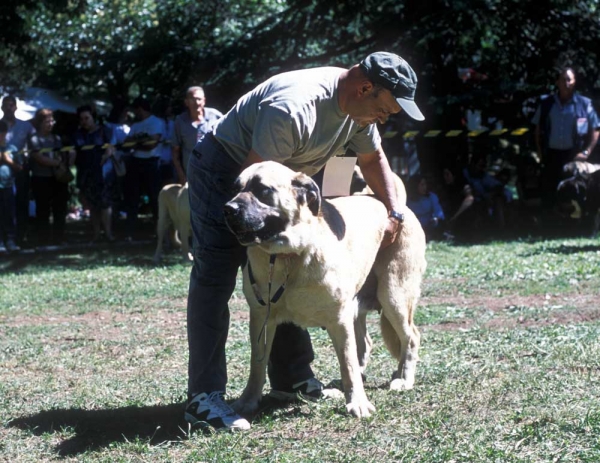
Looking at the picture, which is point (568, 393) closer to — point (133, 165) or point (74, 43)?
point (133, 165)

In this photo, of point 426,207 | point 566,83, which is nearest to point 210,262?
point 566,83

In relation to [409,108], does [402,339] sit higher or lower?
lower

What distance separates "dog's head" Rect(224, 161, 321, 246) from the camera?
12.3 ft

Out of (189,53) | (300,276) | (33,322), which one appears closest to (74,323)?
(33,322)

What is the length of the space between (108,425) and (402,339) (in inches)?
65.4

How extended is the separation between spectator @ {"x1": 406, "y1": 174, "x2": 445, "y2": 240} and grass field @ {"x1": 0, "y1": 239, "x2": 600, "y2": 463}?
4.61 m

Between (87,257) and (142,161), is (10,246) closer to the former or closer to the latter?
(87,257)

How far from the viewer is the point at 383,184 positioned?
15.8ft

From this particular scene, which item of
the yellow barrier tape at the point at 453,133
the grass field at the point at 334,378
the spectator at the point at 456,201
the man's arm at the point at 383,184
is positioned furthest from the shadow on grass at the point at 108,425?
the yellow barrier tape at the point at 453,133

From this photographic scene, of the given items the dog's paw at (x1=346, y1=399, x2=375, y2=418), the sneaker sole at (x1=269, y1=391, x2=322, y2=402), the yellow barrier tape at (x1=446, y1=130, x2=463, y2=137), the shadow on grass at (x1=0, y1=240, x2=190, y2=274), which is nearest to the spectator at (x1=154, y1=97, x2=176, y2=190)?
the shadow on grass at (x1=0, y1=240, x2=190, y2=274)

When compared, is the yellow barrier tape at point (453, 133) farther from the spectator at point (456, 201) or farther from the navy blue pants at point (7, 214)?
the navy blue pants at point (7, 214)

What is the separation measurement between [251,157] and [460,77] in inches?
473

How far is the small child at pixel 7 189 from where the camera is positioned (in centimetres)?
1294

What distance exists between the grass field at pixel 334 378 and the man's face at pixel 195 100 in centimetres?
255
